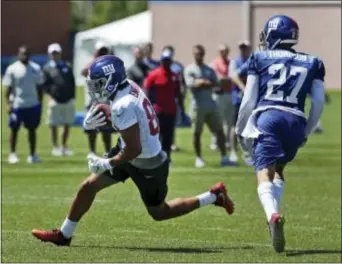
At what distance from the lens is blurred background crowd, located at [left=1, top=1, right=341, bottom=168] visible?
64.3 ft

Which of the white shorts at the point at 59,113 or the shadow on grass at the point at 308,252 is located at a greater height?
the shadow on grass at the point at 308,252

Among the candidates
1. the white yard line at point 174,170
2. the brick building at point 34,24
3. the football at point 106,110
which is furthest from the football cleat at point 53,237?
the brick building at point 34,24

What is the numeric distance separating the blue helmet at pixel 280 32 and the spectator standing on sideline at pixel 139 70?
422 inches

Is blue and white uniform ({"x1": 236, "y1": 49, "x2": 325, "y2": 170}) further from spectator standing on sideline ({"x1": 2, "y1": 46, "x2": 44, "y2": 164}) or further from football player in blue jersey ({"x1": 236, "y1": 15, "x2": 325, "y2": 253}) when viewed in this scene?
spectator standing on sideline ({"x1": 2, "y1": 46, "x2": 44, "y2": 164})

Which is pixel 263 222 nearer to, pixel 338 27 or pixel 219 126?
pixel 219 126

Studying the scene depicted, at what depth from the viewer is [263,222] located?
12.9 metres

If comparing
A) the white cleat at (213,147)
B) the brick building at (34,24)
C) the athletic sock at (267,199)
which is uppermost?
the athletic sock at (267,199)

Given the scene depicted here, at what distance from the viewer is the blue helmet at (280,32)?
10.4 meters

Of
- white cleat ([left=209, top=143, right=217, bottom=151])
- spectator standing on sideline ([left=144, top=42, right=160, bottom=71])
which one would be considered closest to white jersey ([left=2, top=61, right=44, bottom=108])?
spectator standing on sideline ([left=144, top=42, right=160, bottom=71])

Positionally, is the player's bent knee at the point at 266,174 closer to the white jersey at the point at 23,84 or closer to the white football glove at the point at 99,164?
the white football glove at the point at 99,164

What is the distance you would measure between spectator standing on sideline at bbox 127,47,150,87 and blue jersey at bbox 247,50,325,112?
1082 centimetres

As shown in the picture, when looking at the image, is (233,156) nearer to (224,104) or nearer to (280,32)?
(224,104)

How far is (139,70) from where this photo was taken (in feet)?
70.3

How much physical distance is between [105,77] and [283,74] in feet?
4.88
